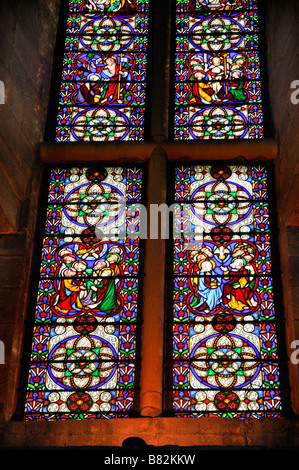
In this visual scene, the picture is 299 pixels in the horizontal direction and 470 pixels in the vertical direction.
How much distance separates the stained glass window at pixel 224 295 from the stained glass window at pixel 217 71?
0.44m

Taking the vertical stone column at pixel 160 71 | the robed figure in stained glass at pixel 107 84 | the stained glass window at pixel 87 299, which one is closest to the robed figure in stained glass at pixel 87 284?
the stained glass window at pixel 87 299

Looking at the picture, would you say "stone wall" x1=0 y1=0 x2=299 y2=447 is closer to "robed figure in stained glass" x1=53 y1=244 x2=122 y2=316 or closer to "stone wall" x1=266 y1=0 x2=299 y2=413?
"stone wall" x1=266 y1=0 x2=299 y2=413

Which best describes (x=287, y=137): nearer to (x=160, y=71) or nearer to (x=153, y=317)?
(x=160, y=71)

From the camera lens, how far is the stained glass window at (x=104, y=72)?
8.82m

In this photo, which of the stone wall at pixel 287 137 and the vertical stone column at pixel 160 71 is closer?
the stone wall at pixel 287 137

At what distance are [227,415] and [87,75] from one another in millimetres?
3559

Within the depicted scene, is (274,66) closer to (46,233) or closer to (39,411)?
(46,233)

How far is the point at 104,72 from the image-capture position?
920 centimetres

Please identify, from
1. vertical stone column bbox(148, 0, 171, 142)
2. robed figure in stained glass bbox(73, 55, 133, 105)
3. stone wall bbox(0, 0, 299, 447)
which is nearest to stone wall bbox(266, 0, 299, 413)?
stone wall bbox(0, 0, 299, 447)

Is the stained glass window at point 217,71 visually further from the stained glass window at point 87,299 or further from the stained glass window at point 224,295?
the stained glass window at point 87,299

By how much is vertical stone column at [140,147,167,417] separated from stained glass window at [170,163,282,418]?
0.16 meters

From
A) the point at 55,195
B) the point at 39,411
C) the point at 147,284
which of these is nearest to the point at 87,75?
the point at 55,195

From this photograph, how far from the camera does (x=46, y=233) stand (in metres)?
8.18

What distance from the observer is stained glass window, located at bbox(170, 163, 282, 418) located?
7.29 m
